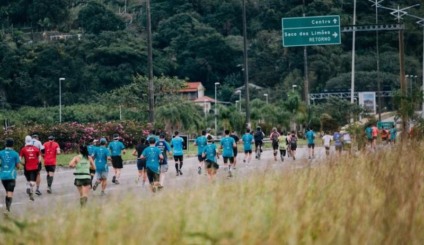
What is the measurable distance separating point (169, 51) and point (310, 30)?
227 ft

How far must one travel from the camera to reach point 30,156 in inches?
952

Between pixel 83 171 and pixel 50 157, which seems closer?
pixel 83 171

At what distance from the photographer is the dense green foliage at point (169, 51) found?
102 metres

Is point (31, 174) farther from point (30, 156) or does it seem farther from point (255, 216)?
point (255, 216)

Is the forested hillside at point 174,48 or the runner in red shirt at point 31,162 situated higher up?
the forested hillside at point 174,48

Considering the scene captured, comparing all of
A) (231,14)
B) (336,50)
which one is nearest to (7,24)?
(231,14)

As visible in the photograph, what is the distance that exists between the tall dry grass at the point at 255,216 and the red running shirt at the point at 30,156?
1265 centimetres

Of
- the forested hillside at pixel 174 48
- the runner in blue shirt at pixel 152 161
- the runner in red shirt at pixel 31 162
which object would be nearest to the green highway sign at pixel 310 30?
the runner in blue shirt at pixel 152 161

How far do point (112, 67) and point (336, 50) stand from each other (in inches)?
989

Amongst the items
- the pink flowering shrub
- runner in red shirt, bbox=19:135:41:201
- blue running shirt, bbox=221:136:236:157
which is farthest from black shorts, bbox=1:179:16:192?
the pink flowering shrub

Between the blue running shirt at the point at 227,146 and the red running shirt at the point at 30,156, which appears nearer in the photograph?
the red running shirt at the point at 30,156

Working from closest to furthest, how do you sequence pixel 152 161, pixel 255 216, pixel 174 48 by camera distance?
pixel 255 216 < pixel 152 161 < pixel 174 48

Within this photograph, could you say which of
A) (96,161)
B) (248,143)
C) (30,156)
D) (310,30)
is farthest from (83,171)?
(310,30)

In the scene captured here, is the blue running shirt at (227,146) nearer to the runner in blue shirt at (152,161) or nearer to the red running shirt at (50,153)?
the red running shirt at (50,153)
